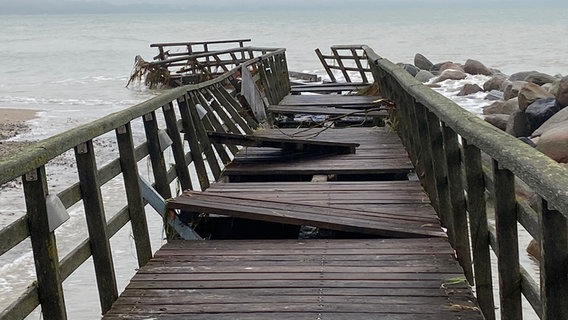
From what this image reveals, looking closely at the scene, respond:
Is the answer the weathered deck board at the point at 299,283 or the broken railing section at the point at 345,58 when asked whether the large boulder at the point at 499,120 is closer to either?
the broken railing section at the point at 345,58

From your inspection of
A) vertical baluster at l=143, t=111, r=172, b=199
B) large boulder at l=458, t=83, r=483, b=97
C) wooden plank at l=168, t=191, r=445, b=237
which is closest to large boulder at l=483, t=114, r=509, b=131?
large boulder at l=458, t=83, r=483, b=97

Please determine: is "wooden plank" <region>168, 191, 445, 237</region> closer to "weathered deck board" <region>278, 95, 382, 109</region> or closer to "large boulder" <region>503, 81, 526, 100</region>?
"weathered deck board" <region>278, 95, 382, 109</region>

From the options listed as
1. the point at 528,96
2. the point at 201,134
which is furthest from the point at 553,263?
the point at 528,96

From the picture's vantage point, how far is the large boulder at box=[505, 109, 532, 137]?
15462 millimetres

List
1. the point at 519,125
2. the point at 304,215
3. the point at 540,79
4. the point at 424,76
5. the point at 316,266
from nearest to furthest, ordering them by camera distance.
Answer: the point at 316,266, the point at 304,215, the point at 519,125, the point at 540,79, the point at 424,76

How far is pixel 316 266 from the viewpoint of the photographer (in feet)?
13.9

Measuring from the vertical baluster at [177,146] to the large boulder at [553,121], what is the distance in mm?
9264

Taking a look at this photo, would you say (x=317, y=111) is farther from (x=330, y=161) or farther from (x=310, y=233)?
(x=310, y=233)

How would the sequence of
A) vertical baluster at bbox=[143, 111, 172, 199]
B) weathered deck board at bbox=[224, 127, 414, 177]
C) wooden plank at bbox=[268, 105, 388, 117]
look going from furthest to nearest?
wooden plank at bbox=[268, 105, 388, 117]
weathered deck board at bbox=[224, 127, 414, 177]
vertical baluster at bbox=[143, 111, 172, 199]

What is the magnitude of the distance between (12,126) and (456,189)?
1702 cm

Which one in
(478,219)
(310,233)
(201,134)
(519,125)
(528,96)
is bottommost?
(519,125)

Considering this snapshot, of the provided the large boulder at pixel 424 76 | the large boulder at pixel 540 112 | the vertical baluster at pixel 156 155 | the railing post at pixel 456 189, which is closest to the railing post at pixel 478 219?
the railing post at pixel 456 189

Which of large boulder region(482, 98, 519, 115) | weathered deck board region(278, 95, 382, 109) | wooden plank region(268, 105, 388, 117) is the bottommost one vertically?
large boulder region(482, 98, 519, 115)

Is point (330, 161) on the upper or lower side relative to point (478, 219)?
lower
